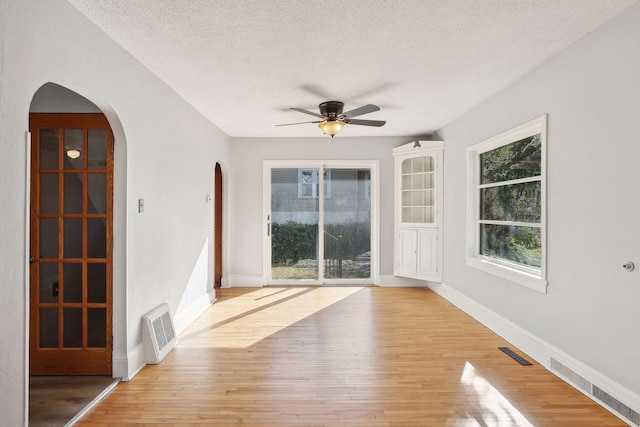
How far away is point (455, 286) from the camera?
5.09 m

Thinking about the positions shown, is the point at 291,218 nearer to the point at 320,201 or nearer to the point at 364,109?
the point at 320,201

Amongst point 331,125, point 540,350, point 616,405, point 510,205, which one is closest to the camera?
point 616,405

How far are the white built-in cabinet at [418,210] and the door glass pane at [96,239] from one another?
14.5 feet

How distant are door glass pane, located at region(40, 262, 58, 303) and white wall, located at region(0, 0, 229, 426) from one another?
1.54 feet

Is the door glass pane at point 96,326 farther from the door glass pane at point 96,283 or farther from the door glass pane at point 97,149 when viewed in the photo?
the door glass pane at point 97,149

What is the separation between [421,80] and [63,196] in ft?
10.7

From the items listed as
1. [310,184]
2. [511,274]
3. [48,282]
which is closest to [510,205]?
[511,274]

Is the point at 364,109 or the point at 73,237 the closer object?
the point at 73,237

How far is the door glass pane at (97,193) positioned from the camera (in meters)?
2.89

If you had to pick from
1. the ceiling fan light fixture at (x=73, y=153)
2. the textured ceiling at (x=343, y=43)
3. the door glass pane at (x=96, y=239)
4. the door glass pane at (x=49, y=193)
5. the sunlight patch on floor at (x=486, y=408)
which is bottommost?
the sunlight patch on floor at (x=486, y=408)

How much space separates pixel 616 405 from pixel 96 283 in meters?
3.78

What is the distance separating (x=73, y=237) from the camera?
285 centimetres

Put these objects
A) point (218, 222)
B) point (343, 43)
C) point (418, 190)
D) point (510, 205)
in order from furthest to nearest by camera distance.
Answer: point (218, 222) → point (418, 190) → point (510, 205) → point (343, 43)

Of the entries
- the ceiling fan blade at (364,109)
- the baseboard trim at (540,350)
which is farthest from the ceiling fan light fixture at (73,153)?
the baseboard trim at (540,350)
